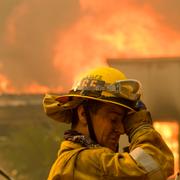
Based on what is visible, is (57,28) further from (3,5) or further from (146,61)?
(146,61)

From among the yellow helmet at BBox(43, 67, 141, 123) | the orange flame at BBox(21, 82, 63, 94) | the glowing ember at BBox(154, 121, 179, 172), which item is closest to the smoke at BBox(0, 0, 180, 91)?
the orange flame at BBox(21, 82, 63, 94)

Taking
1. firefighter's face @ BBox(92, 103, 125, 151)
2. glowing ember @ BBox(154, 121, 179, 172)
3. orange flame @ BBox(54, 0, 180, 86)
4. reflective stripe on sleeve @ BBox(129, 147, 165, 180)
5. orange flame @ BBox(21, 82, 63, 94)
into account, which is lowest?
glowing ember @ BBox(154, 121, 179, 172)

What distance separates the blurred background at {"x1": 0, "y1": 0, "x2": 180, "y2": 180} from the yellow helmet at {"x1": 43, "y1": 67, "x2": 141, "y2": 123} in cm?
1634

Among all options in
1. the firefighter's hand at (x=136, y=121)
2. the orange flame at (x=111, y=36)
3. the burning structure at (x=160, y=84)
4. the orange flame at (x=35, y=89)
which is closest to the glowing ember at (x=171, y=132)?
the burning structure at (x=160, y=84)

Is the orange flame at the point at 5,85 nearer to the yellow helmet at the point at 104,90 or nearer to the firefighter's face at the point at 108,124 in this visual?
the yellow helmet at the point at 104,90

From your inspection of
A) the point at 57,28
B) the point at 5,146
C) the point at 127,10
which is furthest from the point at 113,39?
the point at 5,146

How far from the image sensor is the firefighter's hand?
2650 millimetres

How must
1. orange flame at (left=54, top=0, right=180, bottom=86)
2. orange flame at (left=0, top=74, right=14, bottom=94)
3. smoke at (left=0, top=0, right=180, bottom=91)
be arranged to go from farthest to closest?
orange flame at (left=0, top=74, right=14, bottom=94)
smoke at (left=0, top=0, right=180, bottom=91)
orange flame at (left=54, top=0, right=180, bottom=86)

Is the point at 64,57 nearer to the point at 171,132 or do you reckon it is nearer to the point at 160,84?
the point at 171,132

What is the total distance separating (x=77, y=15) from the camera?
34.5 m

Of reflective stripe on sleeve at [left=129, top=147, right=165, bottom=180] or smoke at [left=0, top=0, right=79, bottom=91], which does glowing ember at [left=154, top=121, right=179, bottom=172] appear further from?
reflective stripe on sleeve at [left=129, top=147, right=165, bottom=180]

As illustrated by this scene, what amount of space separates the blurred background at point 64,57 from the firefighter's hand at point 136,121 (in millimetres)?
16428

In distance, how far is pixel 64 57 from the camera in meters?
35.8

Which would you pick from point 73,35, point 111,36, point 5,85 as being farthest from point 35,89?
point 111,36
